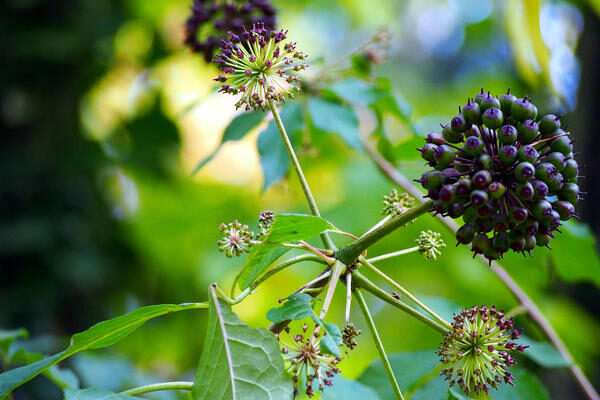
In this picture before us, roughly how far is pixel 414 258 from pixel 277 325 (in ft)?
7.23

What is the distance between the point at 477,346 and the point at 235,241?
0.55 metres

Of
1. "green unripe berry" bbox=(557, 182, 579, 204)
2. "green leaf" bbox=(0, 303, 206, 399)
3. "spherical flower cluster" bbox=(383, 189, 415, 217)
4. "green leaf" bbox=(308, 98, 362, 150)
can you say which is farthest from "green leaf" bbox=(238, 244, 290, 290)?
"green leaf" bbox=(308, 98, 362, 150)

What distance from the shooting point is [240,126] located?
2.02 meters

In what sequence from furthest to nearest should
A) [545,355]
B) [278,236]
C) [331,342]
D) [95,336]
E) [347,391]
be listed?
1. [545,355]
2. [347,391]
3. [95,336]
4. [278,236]
5. [331,342]

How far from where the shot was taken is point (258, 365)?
1.05 meters

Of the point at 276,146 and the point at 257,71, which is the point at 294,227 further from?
the point at 276,146

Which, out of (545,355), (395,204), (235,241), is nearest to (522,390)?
(545,355)

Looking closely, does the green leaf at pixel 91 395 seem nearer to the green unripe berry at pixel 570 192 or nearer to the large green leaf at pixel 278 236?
the large green leaf at pixel 278 236

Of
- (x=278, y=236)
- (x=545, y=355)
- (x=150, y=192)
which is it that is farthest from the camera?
(x=150, y=192)

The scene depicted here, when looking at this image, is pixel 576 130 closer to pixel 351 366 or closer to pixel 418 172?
pixel 418 172

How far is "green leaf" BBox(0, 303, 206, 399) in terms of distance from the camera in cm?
117

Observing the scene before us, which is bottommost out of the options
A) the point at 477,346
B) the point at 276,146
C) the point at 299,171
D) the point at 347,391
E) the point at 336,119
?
the point at 477,346

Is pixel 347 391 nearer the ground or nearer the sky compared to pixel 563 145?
nearer the ground

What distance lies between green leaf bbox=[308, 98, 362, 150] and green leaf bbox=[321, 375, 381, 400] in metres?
0.86
